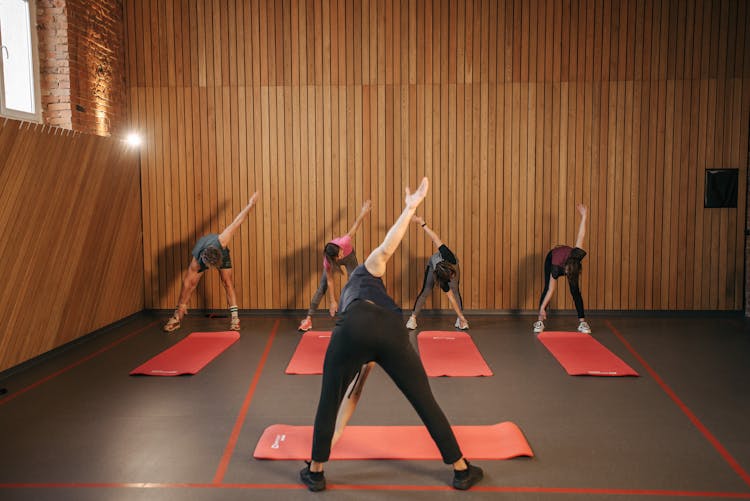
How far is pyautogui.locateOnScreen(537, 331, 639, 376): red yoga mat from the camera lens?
5.89m

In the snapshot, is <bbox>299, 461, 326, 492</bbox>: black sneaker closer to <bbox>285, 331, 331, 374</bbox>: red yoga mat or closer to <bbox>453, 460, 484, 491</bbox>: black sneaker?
<bbox>453, 460, 484, 491</bbox>: black sneaker

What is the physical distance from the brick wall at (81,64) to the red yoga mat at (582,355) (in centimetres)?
620

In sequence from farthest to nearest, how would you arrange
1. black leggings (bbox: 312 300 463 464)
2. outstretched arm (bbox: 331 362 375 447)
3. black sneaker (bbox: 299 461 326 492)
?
outstretched arm (bbox: 331 362 375 447), black sneaker (bbox: 299 461 326 492), black leggings (bbox: 312 300 463 464)

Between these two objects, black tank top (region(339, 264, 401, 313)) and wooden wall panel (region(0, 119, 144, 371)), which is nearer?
black tank top (region(339, 264, 401, 313))

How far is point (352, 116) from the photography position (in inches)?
343

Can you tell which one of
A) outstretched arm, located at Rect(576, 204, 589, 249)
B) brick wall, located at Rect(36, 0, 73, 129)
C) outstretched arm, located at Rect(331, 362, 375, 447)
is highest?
brick wall, located at Rect(36, 0, 73, 129)

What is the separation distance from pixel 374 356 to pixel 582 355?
387 centimetres

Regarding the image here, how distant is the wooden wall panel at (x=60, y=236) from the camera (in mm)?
5754

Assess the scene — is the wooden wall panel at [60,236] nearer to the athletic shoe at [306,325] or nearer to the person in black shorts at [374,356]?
the athletic shoe at [306,325]

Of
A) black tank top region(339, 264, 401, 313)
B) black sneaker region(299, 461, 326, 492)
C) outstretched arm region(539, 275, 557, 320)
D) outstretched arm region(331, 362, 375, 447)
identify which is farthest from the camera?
outstretched arm region(539, 275, 557, 320)

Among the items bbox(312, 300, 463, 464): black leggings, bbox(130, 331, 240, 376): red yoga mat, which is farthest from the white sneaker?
bbox(312, 300, 463, 464): black leggings

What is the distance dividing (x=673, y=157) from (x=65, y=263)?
7.93m

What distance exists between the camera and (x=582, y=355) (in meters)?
6.48

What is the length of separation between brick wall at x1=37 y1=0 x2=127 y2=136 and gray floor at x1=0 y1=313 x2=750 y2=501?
9.19ft
